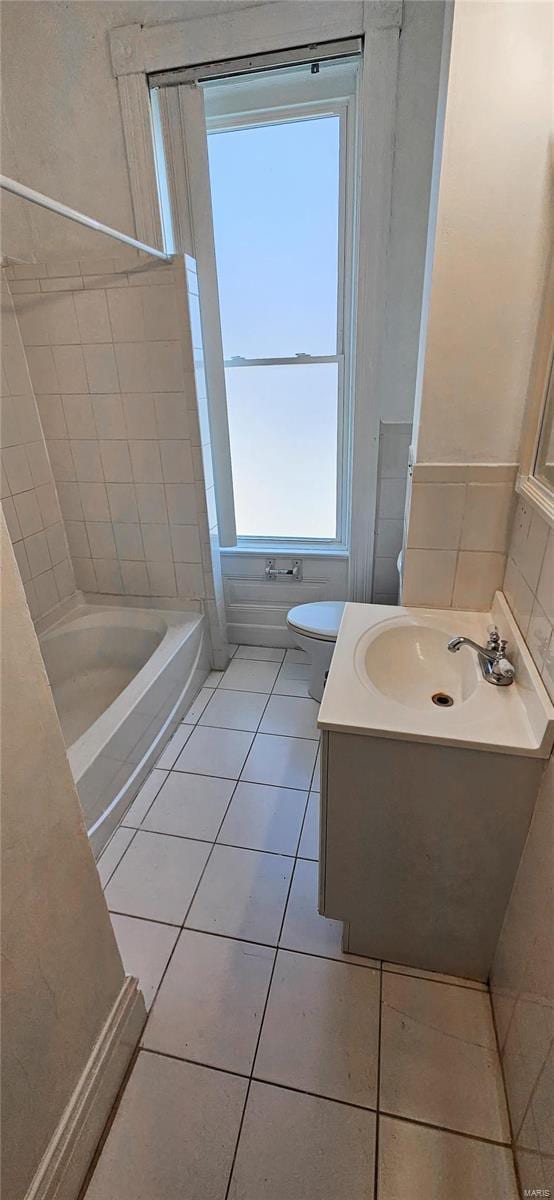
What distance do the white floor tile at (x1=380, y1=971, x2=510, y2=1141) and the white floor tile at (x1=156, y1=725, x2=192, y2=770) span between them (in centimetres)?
99

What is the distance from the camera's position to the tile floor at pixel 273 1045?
0.95 metres

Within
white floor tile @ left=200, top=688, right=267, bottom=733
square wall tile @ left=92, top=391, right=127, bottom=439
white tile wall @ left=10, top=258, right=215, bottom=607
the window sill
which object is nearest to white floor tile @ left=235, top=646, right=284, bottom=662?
white floor tile @ left=200, top=688, right=267, bottom=733

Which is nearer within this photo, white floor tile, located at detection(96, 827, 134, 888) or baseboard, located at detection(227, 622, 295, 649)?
white floor tile, located at detection(96, 827, 134, 888)

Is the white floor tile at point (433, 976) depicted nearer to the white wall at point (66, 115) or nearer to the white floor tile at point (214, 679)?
the white floor tile at point (214, 679)

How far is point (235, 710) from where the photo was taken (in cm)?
217

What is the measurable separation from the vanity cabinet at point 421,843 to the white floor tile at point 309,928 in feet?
0.22

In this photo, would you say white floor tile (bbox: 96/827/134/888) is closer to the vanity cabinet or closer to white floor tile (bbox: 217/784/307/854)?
white floor tile (bbox: 217/784/307/854)

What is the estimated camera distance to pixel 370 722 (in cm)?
100

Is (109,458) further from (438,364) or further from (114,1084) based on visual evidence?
(114,1084)

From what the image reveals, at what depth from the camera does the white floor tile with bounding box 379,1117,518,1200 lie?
920 millimetres

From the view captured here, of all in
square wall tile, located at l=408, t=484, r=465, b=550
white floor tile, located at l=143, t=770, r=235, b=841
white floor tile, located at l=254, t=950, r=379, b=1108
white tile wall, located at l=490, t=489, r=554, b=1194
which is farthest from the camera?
white floor tile, located at l=143, t=770, r=235, b=841

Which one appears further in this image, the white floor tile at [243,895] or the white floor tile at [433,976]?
the white floor tile at [243,895]

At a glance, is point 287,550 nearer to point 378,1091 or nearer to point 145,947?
point 145,947

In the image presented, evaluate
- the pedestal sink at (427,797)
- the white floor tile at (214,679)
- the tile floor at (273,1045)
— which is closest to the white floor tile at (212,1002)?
the tile floor at (273,1045)
